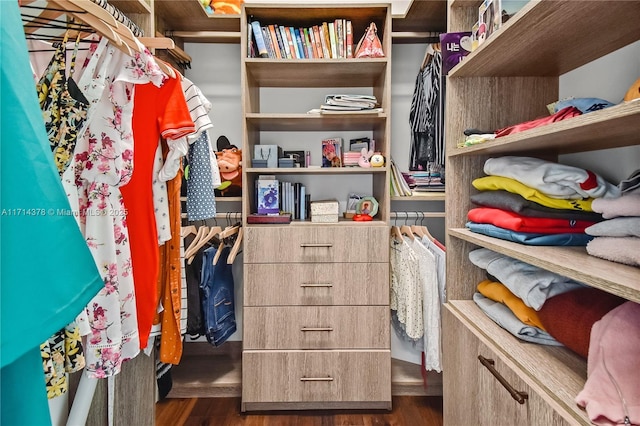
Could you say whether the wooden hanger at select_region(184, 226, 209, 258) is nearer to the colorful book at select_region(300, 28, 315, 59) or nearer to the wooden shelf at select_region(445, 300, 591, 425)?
the colorful book at select_region(300, 28, 315, 59)

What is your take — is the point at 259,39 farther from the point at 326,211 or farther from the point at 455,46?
the point at 455,46

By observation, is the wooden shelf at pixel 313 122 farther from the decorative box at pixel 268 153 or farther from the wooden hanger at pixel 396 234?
the wooden hanger at pixel 396 234

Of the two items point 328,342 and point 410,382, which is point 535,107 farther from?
point 410,382

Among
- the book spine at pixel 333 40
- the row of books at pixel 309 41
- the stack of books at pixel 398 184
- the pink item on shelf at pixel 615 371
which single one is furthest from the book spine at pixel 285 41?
the pink item on shelf at pixel 615 371

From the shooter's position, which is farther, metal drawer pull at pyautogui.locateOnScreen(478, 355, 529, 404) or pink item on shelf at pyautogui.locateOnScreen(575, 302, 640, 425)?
metal drawer pull at pyautogui.locateOnScreen(478, 355, 529, 404)

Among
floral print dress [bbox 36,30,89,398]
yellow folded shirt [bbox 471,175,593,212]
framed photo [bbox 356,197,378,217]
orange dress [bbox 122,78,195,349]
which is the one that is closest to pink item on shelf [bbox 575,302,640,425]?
yellow folded shirt [bbox 471,175,593,212]

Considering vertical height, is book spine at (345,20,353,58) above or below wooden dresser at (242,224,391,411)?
above

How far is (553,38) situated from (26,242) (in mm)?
1166

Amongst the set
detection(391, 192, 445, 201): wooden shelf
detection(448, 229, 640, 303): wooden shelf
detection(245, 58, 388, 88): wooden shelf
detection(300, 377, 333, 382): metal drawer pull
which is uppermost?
detection(245, 58, 388, 88): wooden shelf

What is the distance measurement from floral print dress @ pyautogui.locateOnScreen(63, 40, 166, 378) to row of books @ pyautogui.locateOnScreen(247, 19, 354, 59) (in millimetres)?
1126

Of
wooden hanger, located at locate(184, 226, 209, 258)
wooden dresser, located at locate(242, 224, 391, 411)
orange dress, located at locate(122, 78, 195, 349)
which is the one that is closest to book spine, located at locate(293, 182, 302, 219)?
wooden dresser, located at locate(242, 224, 391, 411)

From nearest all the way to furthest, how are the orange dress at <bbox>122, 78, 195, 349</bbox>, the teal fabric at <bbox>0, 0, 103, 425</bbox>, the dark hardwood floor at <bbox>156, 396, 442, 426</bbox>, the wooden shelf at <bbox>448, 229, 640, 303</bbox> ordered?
the teal fabric at <bbox>0, 0, 103, 425</bbox>, the wooden shelf at <bbox>448, 229, 640, 303</bbox>, the orange dress at <bbox>122, 78, 195, 349</bbox>, the dark hardwood floor at <bbox>156, 396, 442, 426</bbox>

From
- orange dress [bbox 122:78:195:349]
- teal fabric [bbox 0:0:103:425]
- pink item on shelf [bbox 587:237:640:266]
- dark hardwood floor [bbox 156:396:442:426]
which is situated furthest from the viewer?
dark hardwood floor [bbox 156:396:442:426]

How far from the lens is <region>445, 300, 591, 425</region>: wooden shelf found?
29.6 inches
